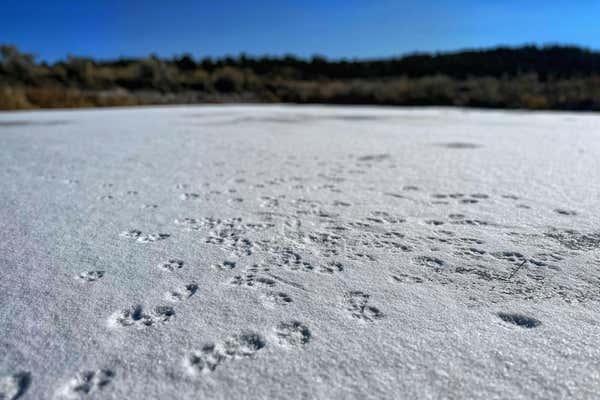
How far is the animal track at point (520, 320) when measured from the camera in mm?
886

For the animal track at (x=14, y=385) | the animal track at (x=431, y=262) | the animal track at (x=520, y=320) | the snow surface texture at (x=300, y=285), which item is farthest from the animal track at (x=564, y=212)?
the animal track at (x=14, y=385)

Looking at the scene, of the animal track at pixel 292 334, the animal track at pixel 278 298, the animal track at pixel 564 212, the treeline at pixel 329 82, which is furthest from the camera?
the treeline at pixel 329 82

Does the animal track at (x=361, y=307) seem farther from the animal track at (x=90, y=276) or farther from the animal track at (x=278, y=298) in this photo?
the animal track at (x=90, y=276)

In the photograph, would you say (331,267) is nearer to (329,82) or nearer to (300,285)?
(300,285)

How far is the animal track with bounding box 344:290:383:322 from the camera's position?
921 mm

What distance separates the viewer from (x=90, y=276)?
1105mm

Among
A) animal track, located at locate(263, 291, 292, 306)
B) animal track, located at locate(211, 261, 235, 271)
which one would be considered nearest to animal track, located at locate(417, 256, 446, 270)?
animal track, located at locate(263, 291, 292, 306)

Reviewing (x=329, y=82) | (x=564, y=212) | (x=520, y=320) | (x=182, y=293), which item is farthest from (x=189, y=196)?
(x=329, y=82)

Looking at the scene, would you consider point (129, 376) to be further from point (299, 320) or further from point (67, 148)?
point (67, 148)

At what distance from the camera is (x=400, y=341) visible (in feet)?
2.71

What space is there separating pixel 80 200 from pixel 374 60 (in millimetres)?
25724

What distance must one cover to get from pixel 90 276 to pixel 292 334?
0.61m

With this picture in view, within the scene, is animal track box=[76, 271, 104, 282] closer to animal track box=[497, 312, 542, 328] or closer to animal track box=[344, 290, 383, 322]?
animal track box=[344, 290, 383, 322]

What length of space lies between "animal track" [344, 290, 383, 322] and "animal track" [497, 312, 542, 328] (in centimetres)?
28
